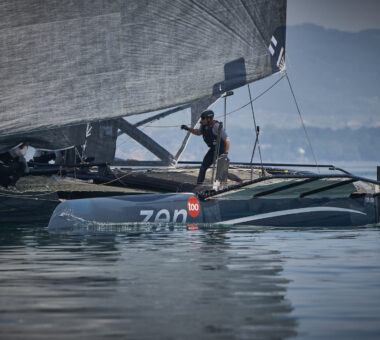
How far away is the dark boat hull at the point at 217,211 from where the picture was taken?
12828 millimetres

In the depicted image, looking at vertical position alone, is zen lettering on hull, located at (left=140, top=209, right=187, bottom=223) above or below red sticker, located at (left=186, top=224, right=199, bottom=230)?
above

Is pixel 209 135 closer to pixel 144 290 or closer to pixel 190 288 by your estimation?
pixel 190 288

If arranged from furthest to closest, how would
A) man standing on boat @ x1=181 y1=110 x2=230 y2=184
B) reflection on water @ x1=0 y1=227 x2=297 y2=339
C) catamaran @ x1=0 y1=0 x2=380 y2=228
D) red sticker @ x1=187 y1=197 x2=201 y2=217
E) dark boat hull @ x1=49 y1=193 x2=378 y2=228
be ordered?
man standing on boat @ x1=181 y1=110 x2=230 y2=184 < red sticker @ x1=187 y1=197 x2=201 y2=217 < catamaran @ x1=0 y1=0 x2=380 y2=228 < dark boat hull @ x1=49 y1=193 x2=378 y2=228 < reflection on water @ x1=0 y1=227 x2=297 y2=339

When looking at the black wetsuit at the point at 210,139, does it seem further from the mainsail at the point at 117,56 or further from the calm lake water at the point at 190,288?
the calm lake water at the point at 190,288

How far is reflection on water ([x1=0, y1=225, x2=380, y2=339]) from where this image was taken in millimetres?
5109

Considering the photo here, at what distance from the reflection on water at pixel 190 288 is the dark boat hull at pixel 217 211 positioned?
4.24ft

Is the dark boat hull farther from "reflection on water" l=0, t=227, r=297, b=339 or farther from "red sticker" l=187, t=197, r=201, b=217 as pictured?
"reflection on water" l=0, t=227, r=297, b=339

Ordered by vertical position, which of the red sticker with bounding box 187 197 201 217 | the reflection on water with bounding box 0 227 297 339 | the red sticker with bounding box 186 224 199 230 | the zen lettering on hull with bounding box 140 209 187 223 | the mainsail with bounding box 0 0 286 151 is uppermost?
the mainsail with bounding box 0 0 286 151

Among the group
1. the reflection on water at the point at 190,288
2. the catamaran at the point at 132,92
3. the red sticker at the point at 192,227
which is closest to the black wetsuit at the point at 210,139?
the catamaran at the point at 132,92

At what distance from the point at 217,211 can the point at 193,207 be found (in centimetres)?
42

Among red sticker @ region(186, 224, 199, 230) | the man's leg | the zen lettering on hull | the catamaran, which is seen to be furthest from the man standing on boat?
the zen lettering on hull

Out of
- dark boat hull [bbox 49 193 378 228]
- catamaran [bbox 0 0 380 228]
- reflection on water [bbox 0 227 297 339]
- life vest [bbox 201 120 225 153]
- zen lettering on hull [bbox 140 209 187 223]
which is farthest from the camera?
life vest [bbox 201 120 225 153]

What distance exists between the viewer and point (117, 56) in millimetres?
14703

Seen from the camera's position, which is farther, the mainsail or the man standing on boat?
the man standing on boat
